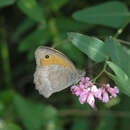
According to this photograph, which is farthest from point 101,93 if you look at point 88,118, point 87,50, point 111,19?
point 88,118

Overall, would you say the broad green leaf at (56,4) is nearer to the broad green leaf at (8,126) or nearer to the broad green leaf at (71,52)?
the broad green leaf at (71,52)

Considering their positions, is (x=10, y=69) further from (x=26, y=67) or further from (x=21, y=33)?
(x=21, y=33)

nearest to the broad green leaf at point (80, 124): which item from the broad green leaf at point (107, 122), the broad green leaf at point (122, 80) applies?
the broad green leaf at point (107, 122)

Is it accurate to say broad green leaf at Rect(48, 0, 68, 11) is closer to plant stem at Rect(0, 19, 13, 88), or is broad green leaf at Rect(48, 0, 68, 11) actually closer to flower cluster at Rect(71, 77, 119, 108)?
plant stem at Rect(0, 19, 13, 88)

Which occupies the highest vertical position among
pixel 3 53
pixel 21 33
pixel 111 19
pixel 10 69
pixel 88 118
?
pixel 111 19

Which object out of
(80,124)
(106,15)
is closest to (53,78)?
(106,15)

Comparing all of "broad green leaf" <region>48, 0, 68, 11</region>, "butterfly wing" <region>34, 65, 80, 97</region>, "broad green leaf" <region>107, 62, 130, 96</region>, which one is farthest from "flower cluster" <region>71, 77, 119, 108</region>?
"broad green leaf" <region>48, 0, 68, 11</region>

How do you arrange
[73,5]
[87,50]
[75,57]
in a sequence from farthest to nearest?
[73,5] < [75,57] < [87,50]
